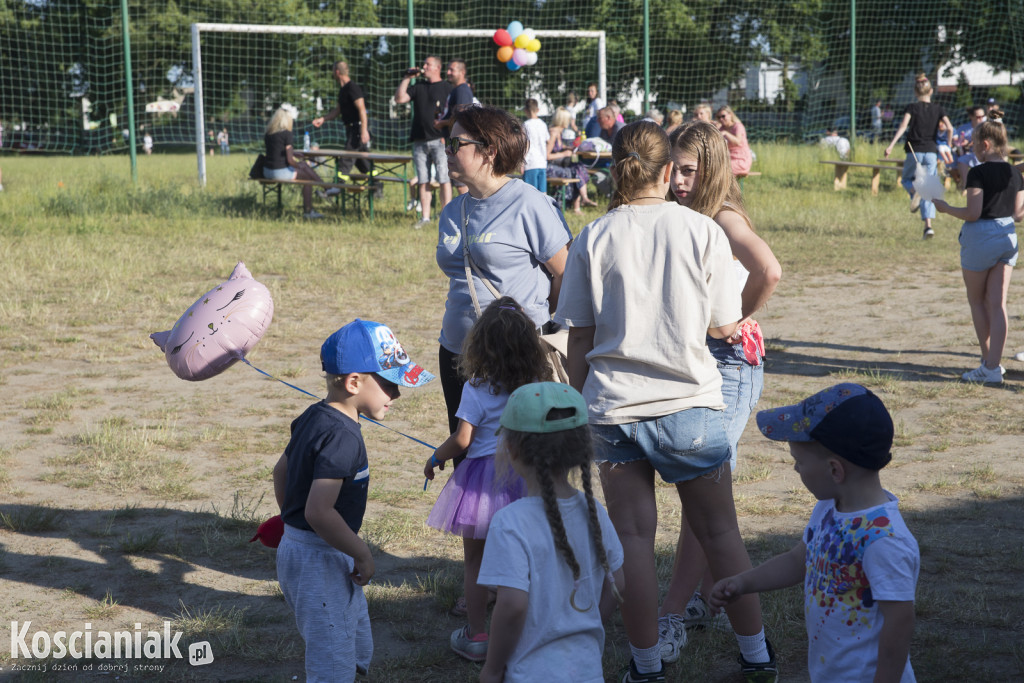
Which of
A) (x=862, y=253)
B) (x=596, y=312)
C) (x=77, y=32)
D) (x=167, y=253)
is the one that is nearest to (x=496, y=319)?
(x=596, y=312)

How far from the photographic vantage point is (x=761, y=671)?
2.95m

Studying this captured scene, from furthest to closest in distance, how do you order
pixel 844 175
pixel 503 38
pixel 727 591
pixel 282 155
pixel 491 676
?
pixel 503 38, pixel 844 175, pixel 282 155, pixel 727 591, pixel 491 676

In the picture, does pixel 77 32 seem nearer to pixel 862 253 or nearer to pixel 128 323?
pixel 128 323

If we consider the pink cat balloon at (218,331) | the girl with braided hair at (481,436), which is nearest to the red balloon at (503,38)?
the pink cat balloon at (218,331)

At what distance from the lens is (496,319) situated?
9.31 ft

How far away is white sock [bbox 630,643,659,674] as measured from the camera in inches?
110

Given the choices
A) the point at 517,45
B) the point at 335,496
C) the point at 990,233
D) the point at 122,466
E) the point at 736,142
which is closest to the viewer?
the point at 335,496

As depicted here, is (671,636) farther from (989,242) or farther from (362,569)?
(989,242)

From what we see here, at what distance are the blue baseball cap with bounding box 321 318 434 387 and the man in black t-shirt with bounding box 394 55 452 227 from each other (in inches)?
392

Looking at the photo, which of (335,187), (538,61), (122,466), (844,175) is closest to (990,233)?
(122,466)

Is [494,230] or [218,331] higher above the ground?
[494,230]

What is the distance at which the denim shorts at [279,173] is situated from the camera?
13.6m

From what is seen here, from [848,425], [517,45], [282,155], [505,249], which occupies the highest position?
[517,45]

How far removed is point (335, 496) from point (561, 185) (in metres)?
13.3
